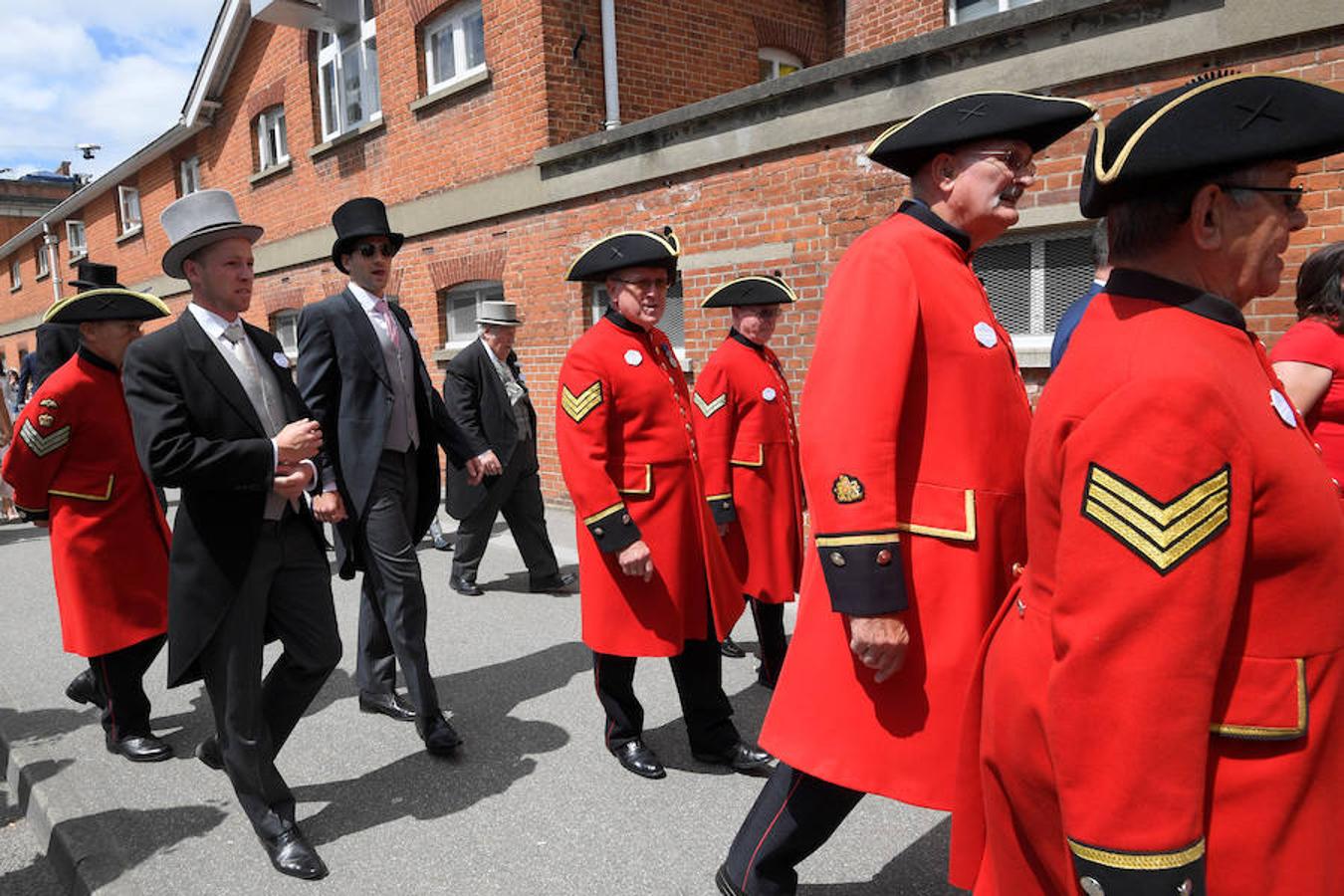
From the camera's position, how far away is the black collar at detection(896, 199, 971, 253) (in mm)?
2414

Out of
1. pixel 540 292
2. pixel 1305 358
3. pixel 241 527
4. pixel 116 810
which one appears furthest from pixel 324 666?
pixel 540 292

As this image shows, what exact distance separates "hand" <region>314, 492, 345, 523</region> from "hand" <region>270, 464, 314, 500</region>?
30 centimetres

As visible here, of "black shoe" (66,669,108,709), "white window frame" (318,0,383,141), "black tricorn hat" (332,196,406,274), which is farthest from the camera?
"white window frame" (318,0,383,141)

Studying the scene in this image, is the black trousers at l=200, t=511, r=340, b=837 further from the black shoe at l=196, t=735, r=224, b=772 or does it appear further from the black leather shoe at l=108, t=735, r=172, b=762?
the black leather shoe at l=108, t=735, r=172, b=762

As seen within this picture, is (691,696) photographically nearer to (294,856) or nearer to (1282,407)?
(294,856)

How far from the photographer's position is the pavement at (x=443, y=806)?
3.19 m

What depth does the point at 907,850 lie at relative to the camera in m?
3.25

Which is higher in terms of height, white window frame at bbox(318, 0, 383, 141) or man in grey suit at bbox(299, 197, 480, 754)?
white window frame at bbox(318, 0, 383, 141)

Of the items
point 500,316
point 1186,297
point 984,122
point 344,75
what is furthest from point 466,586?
→ point 344,75

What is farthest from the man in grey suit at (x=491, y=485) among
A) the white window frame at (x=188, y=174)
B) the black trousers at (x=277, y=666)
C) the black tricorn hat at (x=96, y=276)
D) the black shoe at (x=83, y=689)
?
the white window frame at (x=188, y=174)

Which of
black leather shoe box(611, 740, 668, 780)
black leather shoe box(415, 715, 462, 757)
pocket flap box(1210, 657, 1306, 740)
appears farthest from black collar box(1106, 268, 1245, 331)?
black leather shoe box(415, 715, 462, 757)

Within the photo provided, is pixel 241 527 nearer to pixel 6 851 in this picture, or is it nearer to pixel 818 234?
pixel 6 851

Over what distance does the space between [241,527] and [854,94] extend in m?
5.33

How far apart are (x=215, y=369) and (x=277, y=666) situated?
3.63ft
